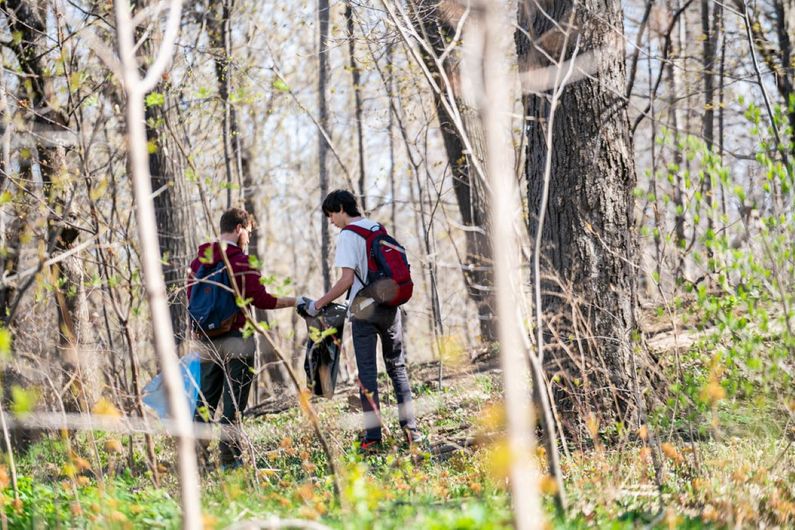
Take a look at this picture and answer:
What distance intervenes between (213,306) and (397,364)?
1409 millimetres

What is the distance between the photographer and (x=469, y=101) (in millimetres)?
6441

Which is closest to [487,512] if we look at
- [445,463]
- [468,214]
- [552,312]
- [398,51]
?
[445,463]

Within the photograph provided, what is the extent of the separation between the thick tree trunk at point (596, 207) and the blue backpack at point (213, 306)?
2218mm

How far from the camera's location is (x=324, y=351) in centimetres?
582

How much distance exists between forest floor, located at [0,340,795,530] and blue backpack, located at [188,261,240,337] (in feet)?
3.19

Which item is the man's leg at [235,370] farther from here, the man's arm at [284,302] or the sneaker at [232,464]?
the man's arm at [284,302]

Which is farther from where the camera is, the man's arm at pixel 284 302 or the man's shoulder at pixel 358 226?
the man's shoulder at pixel 358 226

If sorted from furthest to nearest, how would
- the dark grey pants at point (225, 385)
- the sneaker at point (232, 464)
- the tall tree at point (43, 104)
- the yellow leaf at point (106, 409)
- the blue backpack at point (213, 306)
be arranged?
1. the tall tree at point (43, 104)
2. the dark grey pants at point (225, 385)
3. the blue backpack at point (213, 306)
4. the sneaker at point (232, 464)
5. the yellow leaf at point (106, 409)

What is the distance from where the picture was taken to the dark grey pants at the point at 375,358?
5.71m

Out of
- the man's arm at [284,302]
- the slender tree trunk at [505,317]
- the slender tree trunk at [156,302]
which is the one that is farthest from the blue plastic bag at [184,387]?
the slender tree trunk at [505,317]

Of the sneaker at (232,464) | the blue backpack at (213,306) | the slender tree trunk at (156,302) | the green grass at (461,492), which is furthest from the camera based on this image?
the blue backpack at (213,306)

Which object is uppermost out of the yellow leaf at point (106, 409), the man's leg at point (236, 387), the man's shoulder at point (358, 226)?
the man's shoulder at point (358, 226)

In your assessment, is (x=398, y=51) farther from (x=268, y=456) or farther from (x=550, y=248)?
(x=268, y=456)

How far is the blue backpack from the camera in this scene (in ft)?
18.2
